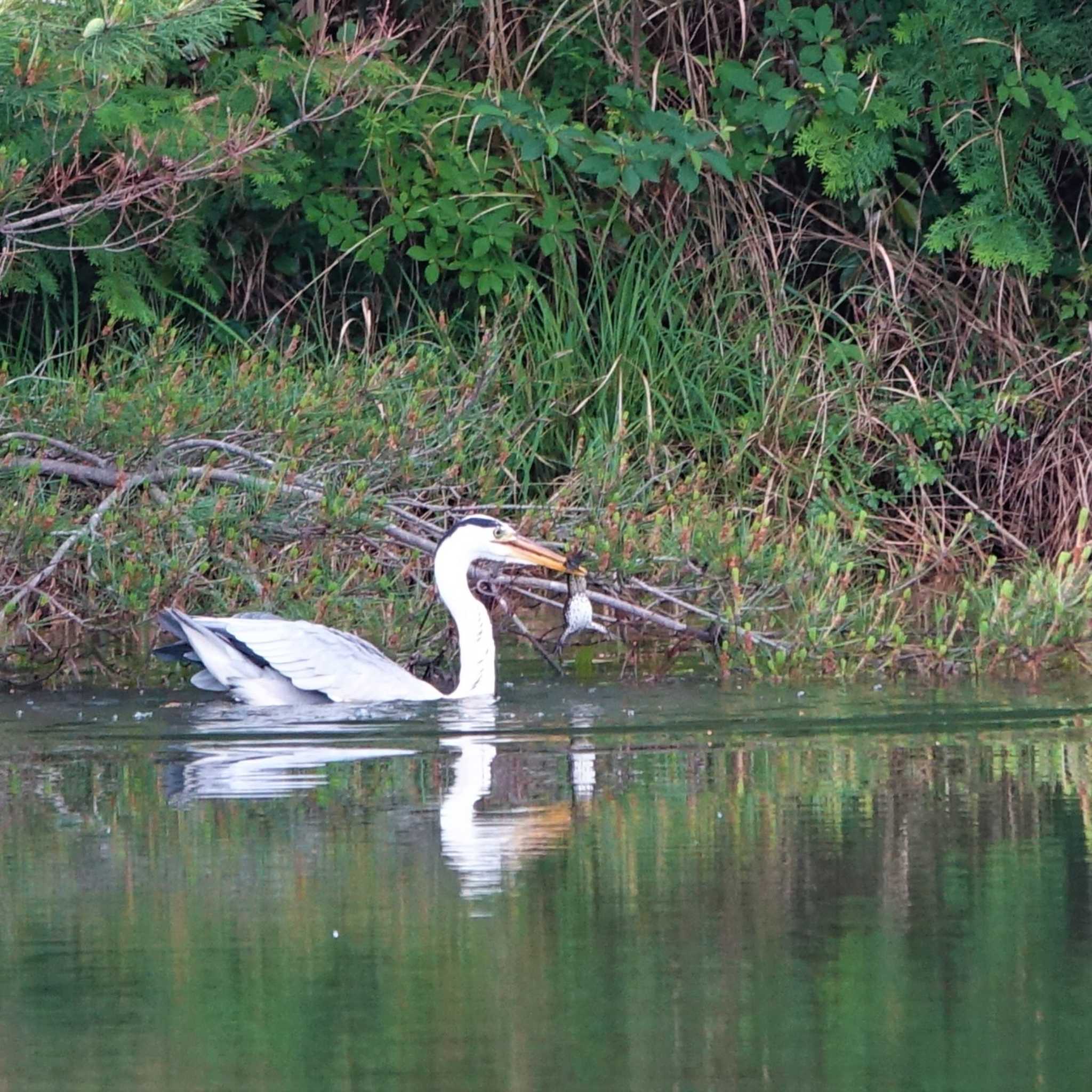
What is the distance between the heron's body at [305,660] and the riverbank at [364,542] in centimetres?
26

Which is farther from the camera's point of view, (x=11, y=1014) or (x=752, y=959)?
(x=752, y=959)

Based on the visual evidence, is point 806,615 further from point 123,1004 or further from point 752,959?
point 123,1004

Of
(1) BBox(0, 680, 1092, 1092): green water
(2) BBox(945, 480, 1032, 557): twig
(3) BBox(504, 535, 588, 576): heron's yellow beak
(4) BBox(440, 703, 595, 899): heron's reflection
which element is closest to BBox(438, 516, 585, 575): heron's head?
(3) BBox(504, 535, 588, 576): heron's yellow beak

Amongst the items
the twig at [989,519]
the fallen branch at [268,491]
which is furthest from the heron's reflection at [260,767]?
the twig at [989,519]

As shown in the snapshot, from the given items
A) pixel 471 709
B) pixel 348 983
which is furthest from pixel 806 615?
pixel 348 983

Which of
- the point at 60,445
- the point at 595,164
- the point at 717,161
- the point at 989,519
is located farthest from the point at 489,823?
the point at 717,161

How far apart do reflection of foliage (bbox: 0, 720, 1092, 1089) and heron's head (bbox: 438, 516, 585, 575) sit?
7.25ft

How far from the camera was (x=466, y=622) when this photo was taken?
9398 millimetres

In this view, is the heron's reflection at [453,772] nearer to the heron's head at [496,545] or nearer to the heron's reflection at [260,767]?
the heron's reflection at [260,767]

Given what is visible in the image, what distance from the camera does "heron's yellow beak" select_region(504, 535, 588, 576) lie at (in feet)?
30.7

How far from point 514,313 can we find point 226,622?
163 inches

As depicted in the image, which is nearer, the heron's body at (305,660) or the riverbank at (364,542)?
the heron's body at (305,660)

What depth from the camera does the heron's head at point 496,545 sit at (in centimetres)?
938

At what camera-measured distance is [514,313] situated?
12547mm
